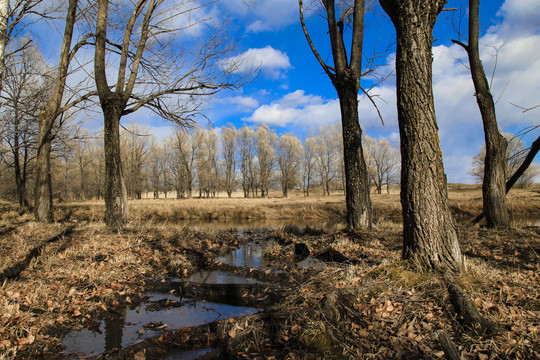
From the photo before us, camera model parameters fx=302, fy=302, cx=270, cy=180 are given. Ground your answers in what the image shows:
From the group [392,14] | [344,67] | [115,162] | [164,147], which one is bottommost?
[115,162]

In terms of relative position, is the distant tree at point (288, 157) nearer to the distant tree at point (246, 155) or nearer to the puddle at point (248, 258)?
the distant tree at point (246, 155)

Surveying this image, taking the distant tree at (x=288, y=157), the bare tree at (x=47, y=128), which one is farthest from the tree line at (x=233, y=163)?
the bare tree at (x=47, y=128)

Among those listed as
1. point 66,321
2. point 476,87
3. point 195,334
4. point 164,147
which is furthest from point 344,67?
point 164,147

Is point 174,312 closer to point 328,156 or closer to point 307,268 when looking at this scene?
point 307,268

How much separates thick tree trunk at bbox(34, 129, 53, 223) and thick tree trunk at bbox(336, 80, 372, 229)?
10002 millimetres

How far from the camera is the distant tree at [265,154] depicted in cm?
5597

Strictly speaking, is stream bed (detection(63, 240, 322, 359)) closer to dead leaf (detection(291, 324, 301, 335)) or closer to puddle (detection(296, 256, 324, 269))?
puddle (detection(296, 256, 324, 269))

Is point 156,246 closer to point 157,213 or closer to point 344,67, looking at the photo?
point 344,67

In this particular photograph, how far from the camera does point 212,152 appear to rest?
57.8m

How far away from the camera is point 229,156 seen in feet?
194

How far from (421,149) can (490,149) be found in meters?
6.69

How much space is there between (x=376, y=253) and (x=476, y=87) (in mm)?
6433

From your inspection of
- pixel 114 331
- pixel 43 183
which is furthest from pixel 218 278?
pixel 43 183

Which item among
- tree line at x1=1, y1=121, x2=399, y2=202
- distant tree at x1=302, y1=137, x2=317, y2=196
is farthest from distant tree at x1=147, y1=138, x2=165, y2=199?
distant tree at x1=302, y1=137, x2=317, y2=196
